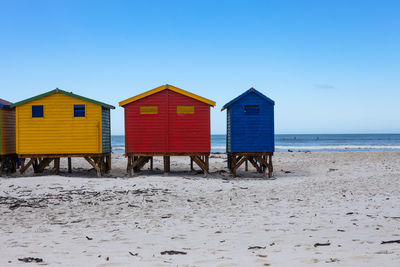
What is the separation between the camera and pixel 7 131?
18.9 m

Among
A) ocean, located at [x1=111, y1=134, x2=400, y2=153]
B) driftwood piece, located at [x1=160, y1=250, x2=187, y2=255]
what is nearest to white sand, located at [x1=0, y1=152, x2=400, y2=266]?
driftwood piece, located at [x1=160, y1=250, x2=187, y2=255]

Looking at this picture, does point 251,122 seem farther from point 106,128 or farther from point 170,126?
point 106,128

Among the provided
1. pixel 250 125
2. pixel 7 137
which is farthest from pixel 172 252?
pixel 7 137

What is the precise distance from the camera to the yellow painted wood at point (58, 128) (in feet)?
57.7

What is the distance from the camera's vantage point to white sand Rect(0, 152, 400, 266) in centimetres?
590

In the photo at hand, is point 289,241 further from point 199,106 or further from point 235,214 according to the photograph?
point 199,106

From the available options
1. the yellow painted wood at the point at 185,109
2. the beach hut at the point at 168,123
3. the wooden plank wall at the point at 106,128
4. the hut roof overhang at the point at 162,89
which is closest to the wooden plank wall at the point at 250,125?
the beach hut at the point at 168,123

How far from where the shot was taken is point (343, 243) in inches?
255

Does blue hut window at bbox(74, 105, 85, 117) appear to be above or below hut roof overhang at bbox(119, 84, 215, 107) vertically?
below

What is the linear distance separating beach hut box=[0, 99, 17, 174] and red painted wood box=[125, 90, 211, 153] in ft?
20.4

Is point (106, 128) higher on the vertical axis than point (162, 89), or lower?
lower

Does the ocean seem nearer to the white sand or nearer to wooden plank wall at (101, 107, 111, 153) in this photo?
wooden plank wall at (101, 107, 111, 153)

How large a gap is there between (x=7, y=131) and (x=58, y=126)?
333 cm

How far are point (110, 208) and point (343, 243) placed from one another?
20.6 feet
